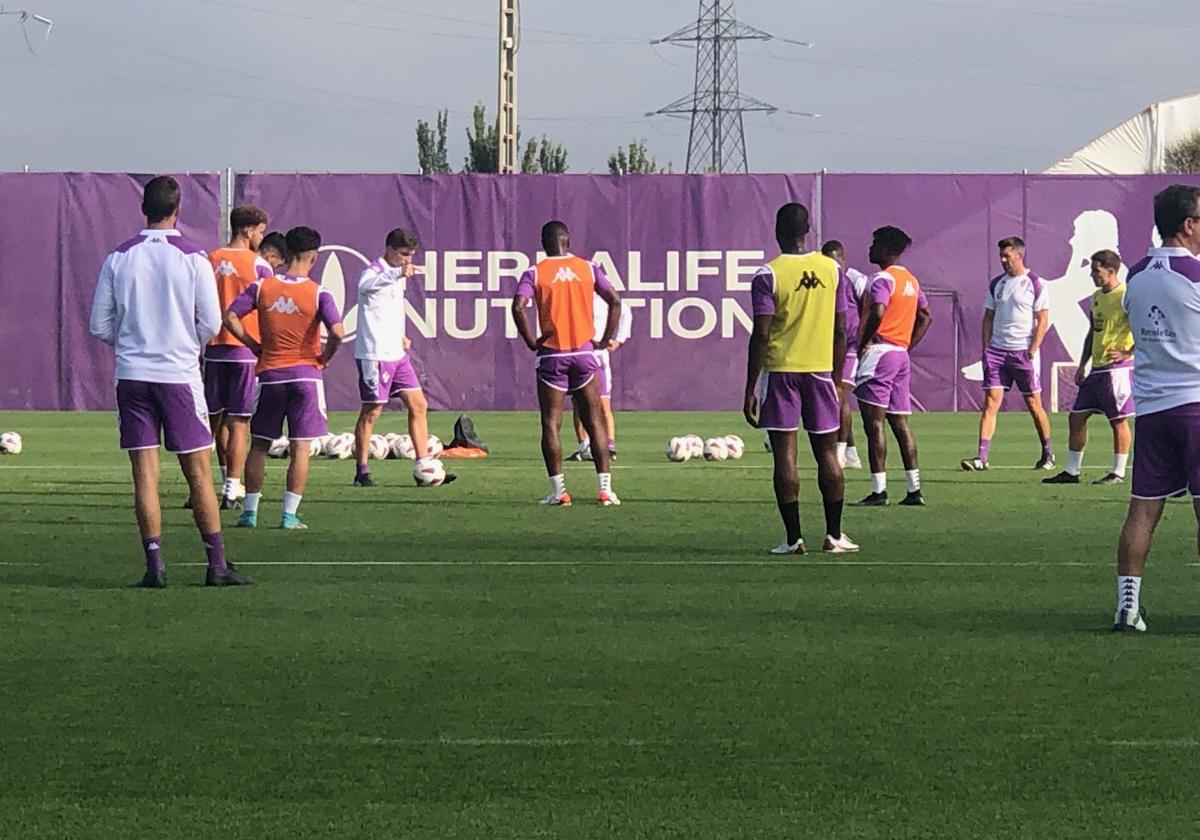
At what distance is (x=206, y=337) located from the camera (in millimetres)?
10766

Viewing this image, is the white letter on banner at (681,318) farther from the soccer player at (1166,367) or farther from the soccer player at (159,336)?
the soccer player at (1166,367)

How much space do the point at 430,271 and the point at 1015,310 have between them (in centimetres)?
1340

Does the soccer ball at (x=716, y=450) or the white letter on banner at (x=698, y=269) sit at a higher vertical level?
the white letter on banner at (x=698, y=269)

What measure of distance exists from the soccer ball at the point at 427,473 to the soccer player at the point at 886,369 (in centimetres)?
388

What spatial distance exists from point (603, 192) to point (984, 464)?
13667 mm

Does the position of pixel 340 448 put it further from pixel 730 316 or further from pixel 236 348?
pixel 730 316

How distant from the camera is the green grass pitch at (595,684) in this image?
5859mm

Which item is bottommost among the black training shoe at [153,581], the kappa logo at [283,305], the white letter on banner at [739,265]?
the black training shoe at [153,581]

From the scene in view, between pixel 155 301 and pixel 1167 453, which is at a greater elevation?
pixel 155 301

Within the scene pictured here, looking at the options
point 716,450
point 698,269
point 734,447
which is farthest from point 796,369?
point 698,269

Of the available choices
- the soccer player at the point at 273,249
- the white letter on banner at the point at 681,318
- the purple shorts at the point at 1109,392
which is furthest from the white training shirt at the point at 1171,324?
the white letter on banner at the point at 681,318

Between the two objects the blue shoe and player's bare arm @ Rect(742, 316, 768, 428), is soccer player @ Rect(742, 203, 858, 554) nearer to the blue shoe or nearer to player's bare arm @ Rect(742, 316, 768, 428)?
player's bare arm @ Rect(742, 316, 768, 428)

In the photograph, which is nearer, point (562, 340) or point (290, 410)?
point (290, 410)

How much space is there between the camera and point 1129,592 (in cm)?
907
